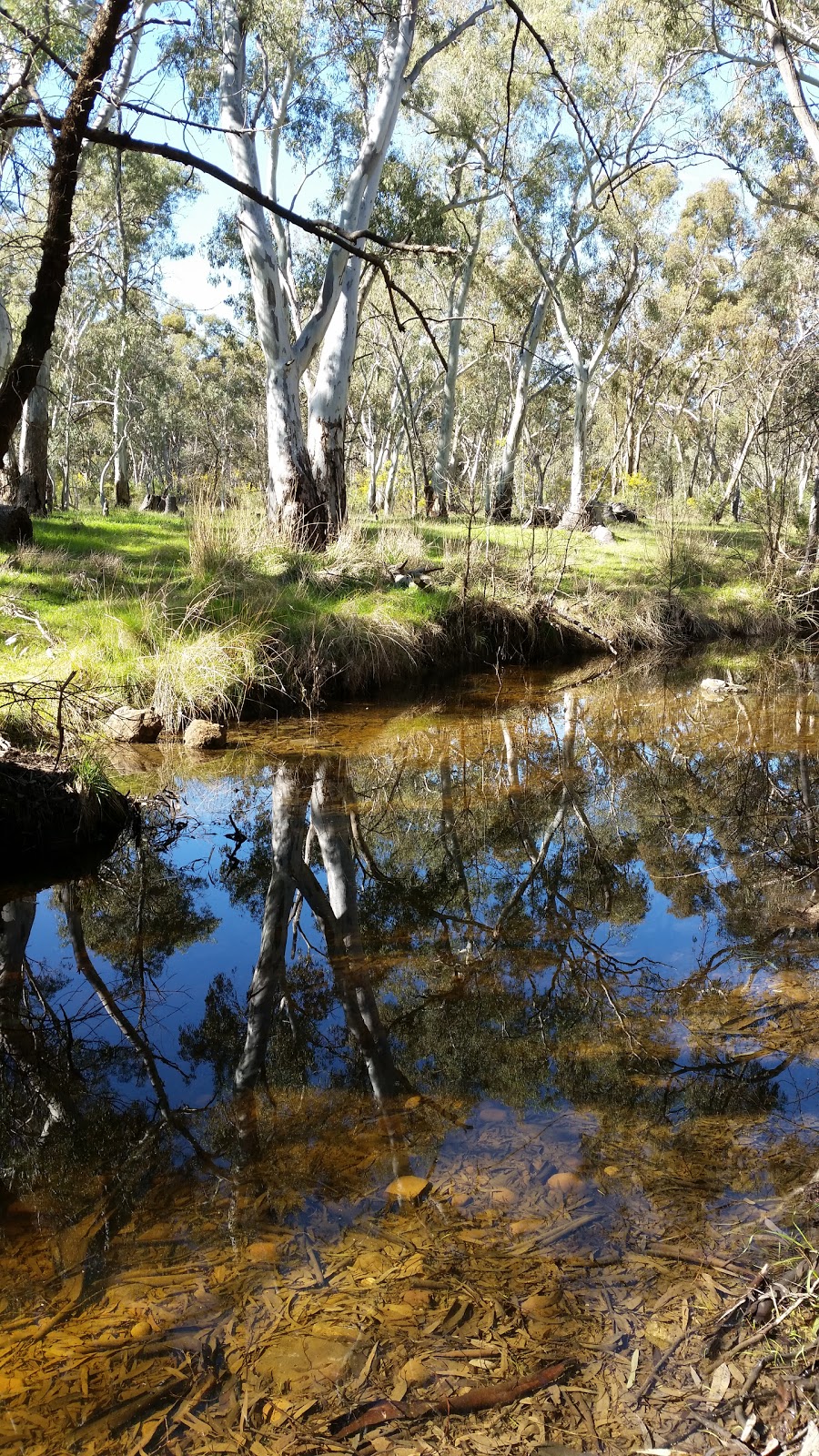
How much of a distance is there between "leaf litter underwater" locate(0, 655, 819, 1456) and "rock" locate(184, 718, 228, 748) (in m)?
1.39

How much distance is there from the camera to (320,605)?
351 inches

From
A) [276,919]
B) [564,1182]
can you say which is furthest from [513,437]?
[564,1182]

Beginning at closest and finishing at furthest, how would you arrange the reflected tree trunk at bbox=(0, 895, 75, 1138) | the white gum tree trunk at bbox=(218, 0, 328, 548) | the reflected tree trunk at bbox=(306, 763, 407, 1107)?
the reflected tree trunk at bbox=(0, 895, 75, 1138) < the reflected tree trunk at bbox=(306, 763, 407, 1107) < the white gum tree trunk at bbox=(218, 0, 328, 548)

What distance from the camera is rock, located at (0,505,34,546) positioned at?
9.07 metres

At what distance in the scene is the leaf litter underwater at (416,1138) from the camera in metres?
1.82

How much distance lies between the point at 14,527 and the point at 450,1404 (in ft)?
29.2

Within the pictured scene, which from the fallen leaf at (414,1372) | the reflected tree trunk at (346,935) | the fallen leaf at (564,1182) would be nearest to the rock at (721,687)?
the reflected tree trunk at (346,935)

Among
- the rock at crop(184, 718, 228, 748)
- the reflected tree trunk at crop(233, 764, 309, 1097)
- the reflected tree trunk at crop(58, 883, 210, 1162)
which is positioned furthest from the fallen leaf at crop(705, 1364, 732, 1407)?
the rock at crop(184, 718, 228, 748)

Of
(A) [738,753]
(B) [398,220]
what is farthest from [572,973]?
(B) [398,220]

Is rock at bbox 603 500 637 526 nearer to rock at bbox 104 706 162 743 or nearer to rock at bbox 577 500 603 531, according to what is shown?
rock at bbox 577 500 603 531

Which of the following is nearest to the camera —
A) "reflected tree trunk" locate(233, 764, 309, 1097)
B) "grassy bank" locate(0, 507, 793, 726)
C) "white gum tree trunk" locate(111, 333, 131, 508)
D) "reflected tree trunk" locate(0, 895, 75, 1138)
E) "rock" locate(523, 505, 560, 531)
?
"reflected tree trunk" locate(0, 895, 75, 1138)

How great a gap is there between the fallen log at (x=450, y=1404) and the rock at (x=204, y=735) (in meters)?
5.46

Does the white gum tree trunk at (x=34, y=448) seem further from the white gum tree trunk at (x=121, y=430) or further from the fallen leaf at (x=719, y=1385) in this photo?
the fallen leaf at (x=719, y=1385)

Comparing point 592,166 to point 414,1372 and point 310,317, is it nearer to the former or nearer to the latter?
point 310,317
